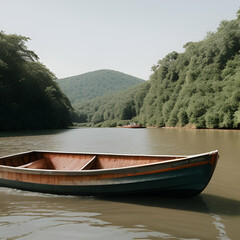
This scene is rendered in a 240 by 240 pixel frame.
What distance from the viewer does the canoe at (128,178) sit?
22.0 ft

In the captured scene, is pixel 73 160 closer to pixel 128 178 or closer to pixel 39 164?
pixel 39 164

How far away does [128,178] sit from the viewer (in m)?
7.14

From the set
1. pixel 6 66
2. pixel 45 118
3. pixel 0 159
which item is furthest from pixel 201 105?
pixel 0 159

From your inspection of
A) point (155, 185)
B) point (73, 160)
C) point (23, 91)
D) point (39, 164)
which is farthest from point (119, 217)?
point (23, 91)

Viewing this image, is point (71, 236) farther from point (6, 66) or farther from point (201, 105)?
point (201, 105)

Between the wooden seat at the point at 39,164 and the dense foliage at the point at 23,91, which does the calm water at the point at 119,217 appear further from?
the dense foliage at the point at 23,91

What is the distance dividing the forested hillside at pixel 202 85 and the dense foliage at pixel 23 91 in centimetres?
3586

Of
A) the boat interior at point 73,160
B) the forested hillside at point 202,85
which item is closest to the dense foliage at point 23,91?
the forested hillside at point 202,85

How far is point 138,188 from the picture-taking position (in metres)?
7.20

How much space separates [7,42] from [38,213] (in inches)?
2370

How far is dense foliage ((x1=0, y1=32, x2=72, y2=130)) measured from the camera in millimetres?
55094

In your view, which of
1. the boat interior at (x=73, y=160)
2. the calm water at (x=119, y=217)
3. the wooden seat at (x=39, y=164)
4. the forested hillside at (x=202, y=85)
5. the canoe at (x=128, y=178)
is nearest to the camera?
the calm water at (x=119, y=217)

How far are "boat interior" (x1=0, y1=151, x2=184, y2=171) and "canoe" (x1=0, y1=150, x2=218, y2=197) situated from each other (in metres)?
0.04

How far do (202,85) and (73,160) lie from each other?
65.7 m
